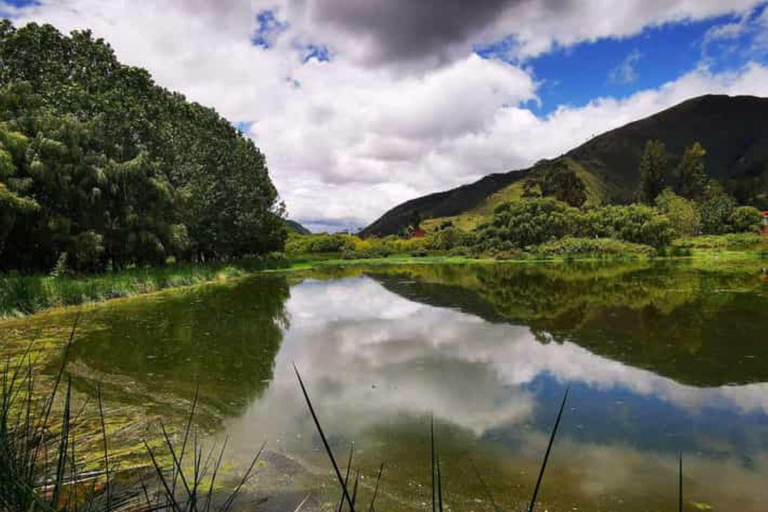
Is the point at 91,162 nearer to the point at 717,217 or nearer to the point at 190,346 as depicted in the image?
the point at 190,346

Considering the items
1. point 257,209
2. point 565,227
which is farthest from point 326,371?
point 565,227

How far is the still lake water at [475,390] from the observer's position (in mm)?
5461

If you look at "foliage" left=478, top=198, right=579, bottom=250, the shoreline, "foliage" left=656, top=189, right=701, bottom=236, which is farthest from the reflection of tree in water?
"foliage" left=656, top=189, right=701, bottom=236

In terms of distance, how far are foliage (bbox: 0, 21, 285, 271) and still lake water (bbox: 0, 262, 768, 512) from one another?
6.95 metres

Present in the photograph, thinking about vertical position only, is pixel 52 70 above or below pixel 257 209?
above

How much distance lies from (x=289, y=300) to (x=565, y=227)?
5467 cm

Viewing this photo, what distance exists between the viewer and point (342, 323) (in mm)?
17203

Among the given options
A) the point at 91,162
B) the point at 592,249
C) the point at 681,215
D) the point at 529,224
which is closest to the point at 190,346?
the point at 91,162

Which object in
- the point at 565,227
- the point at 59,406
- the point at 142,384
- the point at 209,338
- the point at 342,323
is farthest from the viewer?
the point at 565,227

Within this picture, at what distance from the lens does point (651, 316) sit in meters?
16.0

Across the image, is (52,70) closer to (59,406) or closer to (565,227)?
(59,406)

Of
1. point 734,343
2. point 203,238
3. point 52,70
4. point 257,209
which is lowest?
point 734,343

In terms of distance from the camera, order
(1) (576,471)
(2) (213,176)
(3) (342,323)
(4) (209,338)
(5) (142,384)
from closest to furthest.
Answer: (1) (576,471), (5) (142,384), (4) (209,338), (3) (342,323), (2) (213,176)

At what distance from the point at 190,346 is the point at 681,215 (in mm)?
77521
